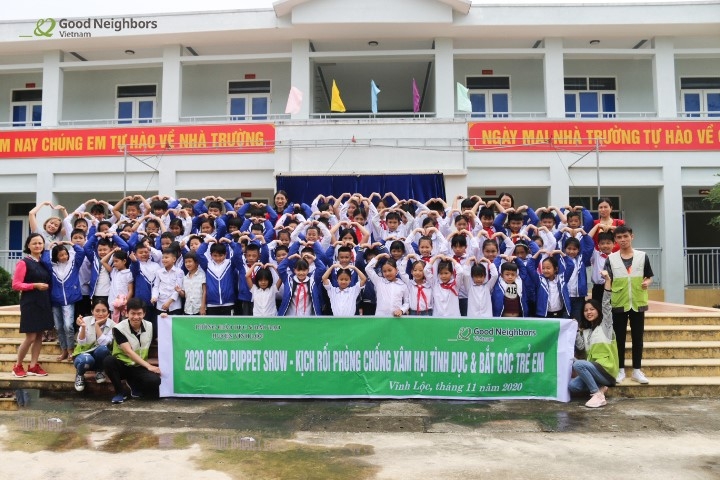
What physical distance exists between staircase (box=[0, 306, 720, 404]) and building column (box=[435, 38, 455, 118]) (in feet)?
26.2

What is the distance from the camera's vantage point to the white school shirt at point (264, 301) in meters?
6.32

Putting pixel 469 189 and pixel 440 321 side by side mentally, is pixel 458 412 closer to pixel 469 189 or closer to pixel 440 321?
pixel 440 321

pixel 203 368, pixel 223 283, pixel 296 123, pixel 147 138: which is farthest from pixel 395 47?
pixel 203 368

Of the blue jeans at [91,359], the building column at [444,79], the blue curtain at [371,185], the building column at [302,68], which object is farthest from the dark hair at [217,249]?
the building column at [444,79]

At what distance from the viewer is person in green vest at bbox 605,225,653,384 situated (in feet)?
19.3

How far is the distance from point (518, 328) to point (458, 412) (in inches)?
43.4

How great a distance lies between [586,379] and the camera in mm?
5551

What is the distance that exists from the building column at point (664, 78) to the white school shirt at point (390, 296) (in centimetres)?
1125

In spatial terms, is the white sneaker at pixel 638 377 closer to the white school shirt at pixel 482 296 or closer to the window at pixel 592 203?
the white school shirt at pixel 482 296

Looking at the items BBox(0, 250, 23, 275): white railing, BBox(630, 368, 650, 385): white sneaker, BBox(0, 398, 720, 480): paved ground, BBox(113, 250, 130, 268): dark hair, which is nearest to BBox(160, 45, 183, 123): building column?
BBox(0, 250, 23, 275): white railing

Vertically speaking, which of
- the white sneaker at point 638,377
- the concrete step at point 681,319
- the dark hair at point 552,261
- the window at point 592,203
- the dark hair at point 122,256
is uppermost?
the window at point 592,203

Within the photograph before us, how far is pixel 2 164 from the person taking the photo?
47.5ft

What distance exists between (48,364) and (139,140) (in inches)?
341

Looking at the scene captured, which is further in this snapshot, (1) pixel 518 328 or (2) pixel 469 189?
(2) pixel 469 189
